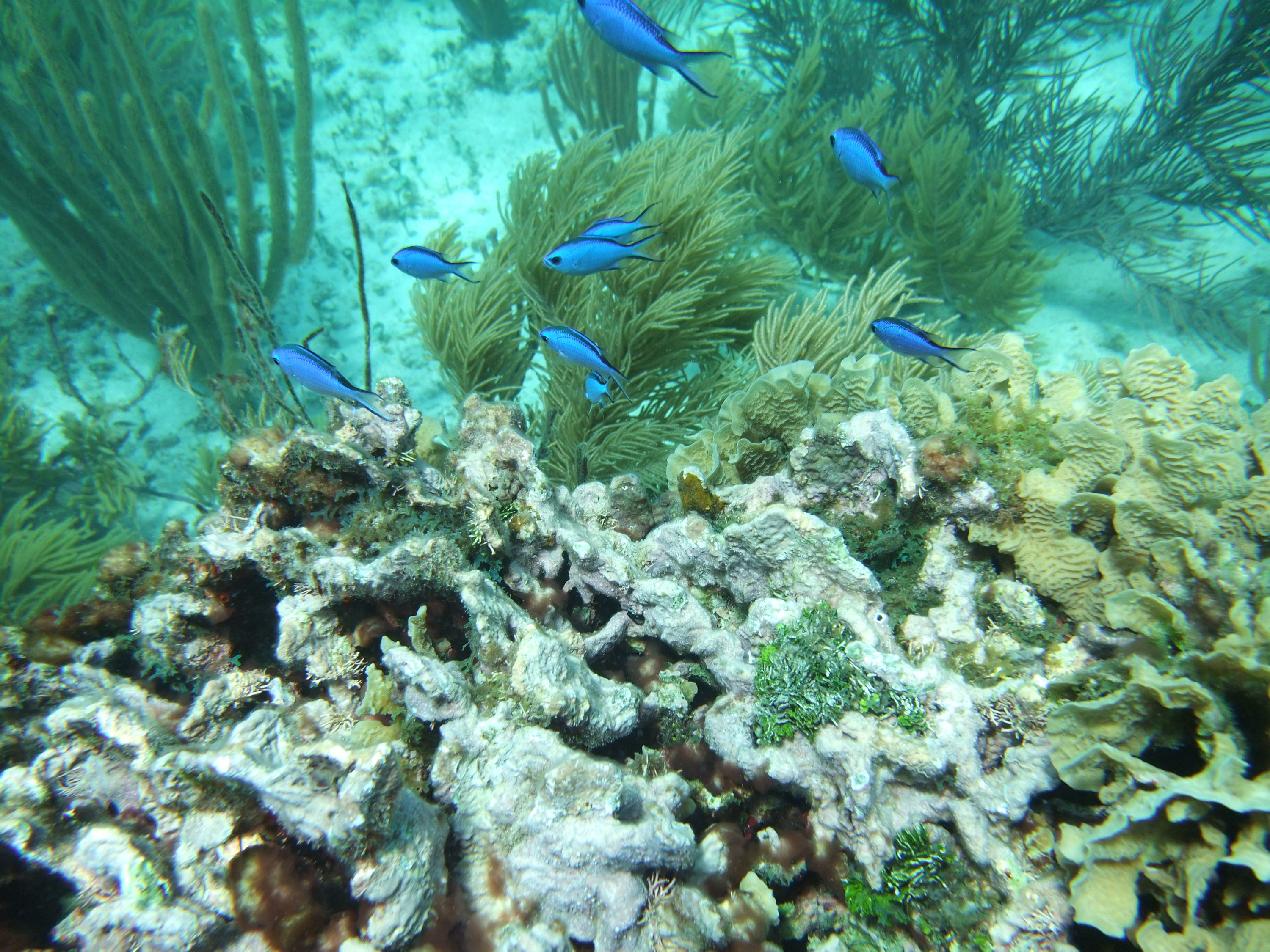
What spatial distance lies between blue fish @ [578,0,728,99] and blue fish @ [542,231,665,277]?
704 millimetres

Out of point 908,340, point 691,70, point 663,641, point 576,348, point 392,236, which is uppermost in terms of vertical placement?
point 392,236

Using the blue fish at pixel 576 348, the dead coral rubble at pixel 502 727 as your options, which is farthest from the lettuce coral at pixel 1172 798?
the blue fish at pixel 576 348

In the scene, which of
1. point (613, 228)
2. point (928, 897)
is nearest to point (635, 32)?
point (613, 228)

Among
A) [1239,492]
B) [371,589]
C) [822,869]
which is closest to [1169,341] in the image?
[1239,492]

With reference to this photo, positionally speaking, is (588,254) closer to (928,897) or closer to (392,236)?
(928,897)

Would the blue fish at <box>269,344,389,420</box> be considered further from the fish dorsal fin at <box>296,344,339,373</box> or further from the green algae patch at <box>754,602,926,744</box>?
the green algae patch at <box>754,602,926,744</box>

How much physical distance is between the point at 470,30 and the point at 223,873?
12.8 meters

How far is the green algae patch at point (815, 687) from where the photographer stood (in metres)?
1.88

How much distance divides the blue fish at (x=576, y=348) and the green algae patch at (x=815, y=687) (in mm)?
1440

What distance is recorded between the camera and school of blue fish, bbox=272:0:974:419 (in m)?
2.31

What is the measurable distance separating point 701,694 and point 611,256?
207 centimetres

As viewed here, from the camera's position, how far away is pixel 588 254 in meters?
2.70

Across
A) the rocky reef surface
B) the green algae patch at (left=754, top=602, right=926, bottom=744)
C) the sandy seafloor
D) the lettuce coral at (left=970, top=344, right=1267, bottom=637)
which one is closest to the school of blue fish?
the rocky reef surface

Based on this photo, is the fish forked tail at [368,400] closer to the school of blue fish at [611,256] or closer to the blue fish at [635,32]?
the school of blue fish at [611,256]
